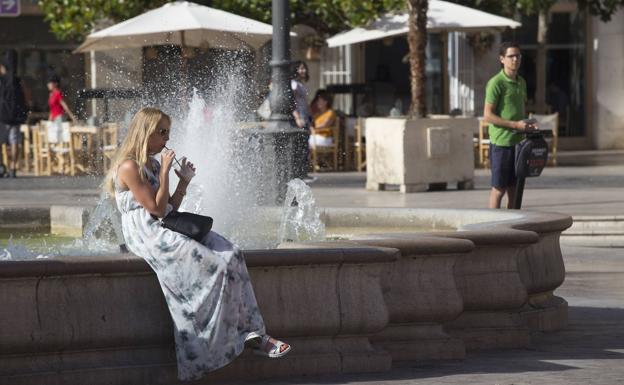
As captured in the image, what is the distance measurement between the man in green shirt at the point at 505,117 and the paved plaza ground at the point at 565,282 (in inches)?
35.5

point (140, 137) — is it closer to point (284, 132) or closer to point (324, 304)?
point (324, 304)

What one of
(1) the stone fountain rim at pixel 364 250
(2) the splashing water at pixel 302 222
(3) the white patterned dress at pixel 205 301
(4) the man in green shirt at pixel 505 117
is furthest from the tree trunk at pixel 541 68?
(3) the white patterned dress at pixel 205 301

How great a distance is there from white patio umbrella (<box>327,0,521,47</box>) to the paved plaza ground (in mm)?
2398

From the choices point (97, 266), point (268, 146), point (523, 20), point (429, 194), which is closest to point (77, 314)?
point (97, 266)

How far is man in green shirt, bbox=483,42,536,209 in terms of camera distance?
12773mm

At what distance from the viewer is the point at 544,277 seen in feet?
31.6

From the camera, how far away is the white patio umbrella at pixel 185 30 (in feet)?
79.8

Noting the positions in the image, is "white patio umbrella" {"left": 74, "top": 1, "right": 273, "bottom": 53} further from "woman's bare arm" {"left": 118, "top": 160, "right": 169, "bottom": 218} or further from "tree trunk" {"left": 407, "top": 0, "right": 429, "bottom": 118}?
"woman's bare arm" {"left": 118, "top": 160, "right": 169, "bottom": 218}

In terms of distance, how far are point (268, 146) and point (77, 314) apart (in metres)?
8.93

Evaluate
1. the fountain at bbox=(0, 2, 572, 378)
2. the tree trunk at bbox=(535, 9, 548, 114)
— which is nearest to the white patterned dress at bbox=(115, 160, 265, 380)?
the fountain at bbox=(0, 2, 572, 378)

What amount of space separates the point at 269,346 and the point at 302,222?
3.73 metres

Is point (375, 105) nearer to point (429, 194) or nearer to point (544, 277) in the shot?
point (429, 194)

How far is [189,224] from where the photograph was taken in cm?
774

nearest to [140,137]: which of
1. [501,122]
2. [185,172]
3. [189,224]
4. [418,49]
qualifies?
[185,172]
